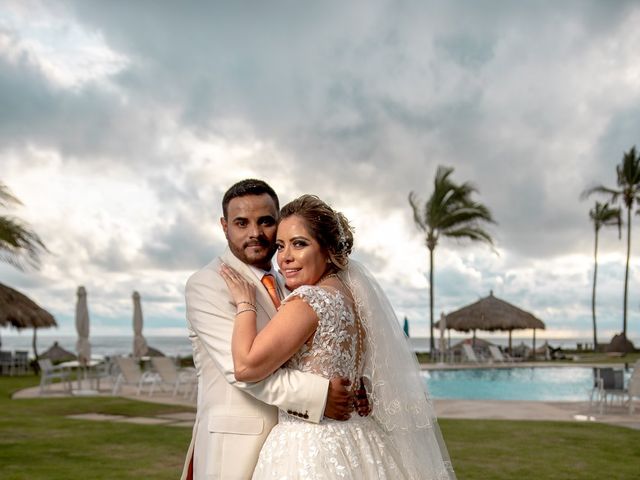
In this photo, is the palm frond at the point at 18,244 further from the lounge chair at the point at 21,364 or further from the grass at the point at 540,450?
the grass at the point at 540,450

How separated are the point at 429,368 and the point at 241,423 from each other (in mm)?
23709

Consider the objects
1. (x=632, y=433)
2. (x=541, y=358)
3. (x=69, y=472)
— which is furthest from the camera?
(x=541, y=358)

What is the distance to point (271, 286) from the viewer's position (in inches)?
129

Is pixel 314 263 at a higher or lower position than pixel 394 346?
higher

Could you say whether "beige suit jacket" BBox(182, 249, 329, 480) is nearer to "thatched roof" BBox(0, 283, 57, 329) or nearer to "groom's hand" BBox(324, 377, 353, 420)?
"groom's hand" BBox(324, 377, 353, 420)

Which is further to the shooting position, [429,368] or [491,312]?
[491,312]

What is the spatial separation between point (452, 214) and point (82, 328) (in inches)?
651

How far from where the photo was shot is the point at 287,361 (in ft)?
9.60

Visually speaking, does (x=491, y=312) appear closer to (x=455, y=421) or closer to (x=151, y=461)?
(x=455, y=421)

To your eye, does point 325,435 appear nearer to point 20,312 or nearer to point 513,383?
point 513,383

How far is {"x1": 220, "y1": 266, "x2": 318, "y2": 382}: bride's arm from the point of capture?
9.08 ft

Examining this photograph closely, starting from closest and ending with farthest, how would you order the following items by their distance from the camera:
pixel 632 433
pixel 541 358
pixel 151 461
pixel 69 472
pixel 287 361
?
1. pixel 287 361
2. pixel 69 472
3. pixel 151 461
4. pixel 632 433
5. pixel 541 358

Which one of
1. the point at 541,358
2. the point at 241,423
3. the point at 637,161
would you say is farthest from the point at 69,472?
the point at 637,161

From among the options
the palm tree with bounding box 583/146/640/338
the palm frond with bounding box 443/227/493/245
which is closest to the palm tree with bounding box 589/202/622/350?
the palm tree with bounding box 583/146/640/338
